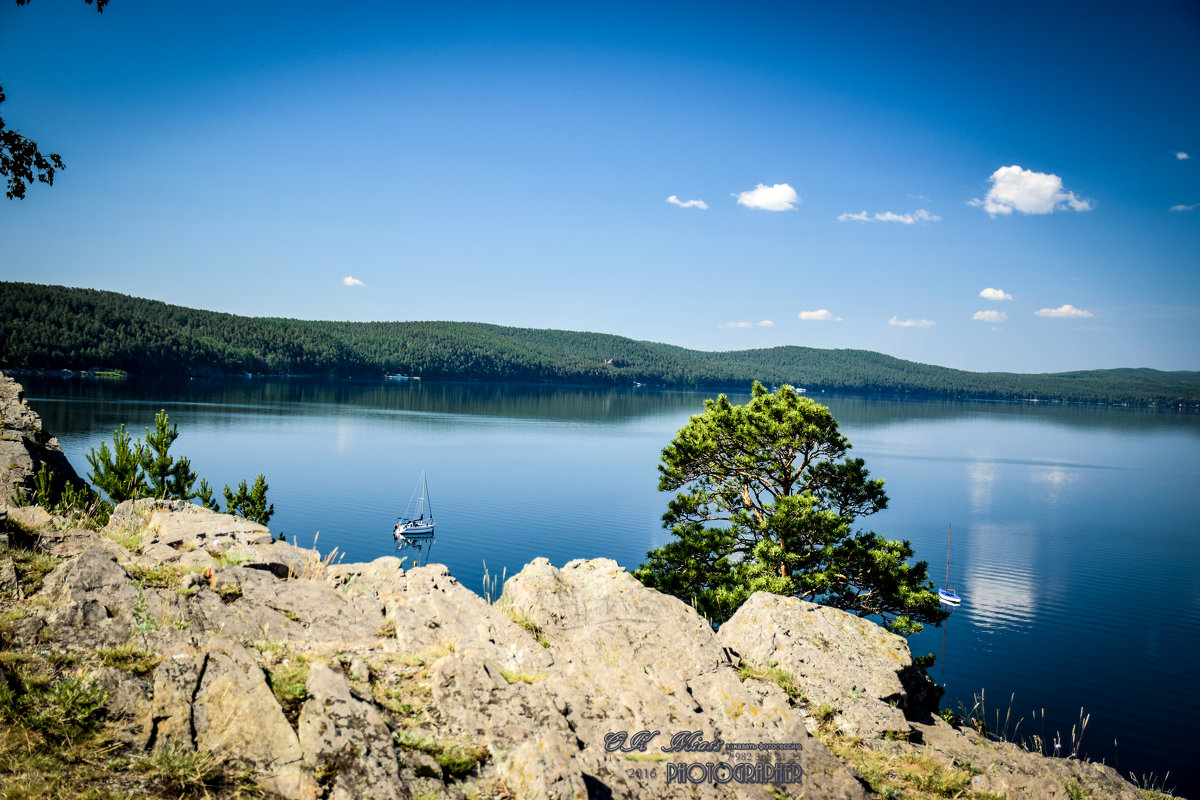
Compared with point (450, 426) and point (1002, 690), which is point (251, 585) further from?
point (450, 426)

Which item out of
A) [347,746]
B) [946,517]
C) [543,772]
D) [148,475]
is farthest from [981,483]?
[347,746]

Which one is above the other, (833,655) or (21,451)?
(21,451)

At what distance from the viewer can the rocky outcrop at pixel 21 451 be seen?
12.3m

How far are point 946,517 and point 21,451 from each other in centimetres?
5678

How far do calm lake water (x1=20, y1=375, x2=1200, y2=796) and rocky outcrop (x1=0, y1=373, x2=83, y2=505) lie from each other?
19.9ft

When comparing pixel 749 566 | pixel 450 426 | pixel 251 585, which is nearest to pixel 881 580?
pixel 749 566

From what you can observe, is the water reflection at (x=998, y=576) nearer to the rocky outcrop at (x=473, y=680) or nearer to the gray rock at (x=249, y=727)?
the rocky outcrop at (x=473, y=680)

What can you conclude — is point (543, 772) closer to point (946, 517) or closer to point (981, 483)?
point (946, 517)

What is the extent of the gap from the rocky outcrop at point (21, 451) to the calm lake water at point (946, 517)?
6.07 meters

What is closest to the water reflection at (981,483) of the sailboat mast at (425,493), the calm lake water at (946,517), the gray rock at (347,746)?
the calm lake water at (946,517)

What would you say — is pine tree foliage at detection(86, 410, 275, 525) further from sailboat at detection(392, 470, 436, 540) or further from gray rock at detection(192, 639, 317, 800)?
gray rock at detection(192, 639, 317, 800)

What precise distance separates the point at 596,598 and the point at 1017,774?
16.4ft

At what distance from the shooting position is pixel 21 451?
524 inches

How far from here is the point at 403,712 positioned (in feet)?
18.3
